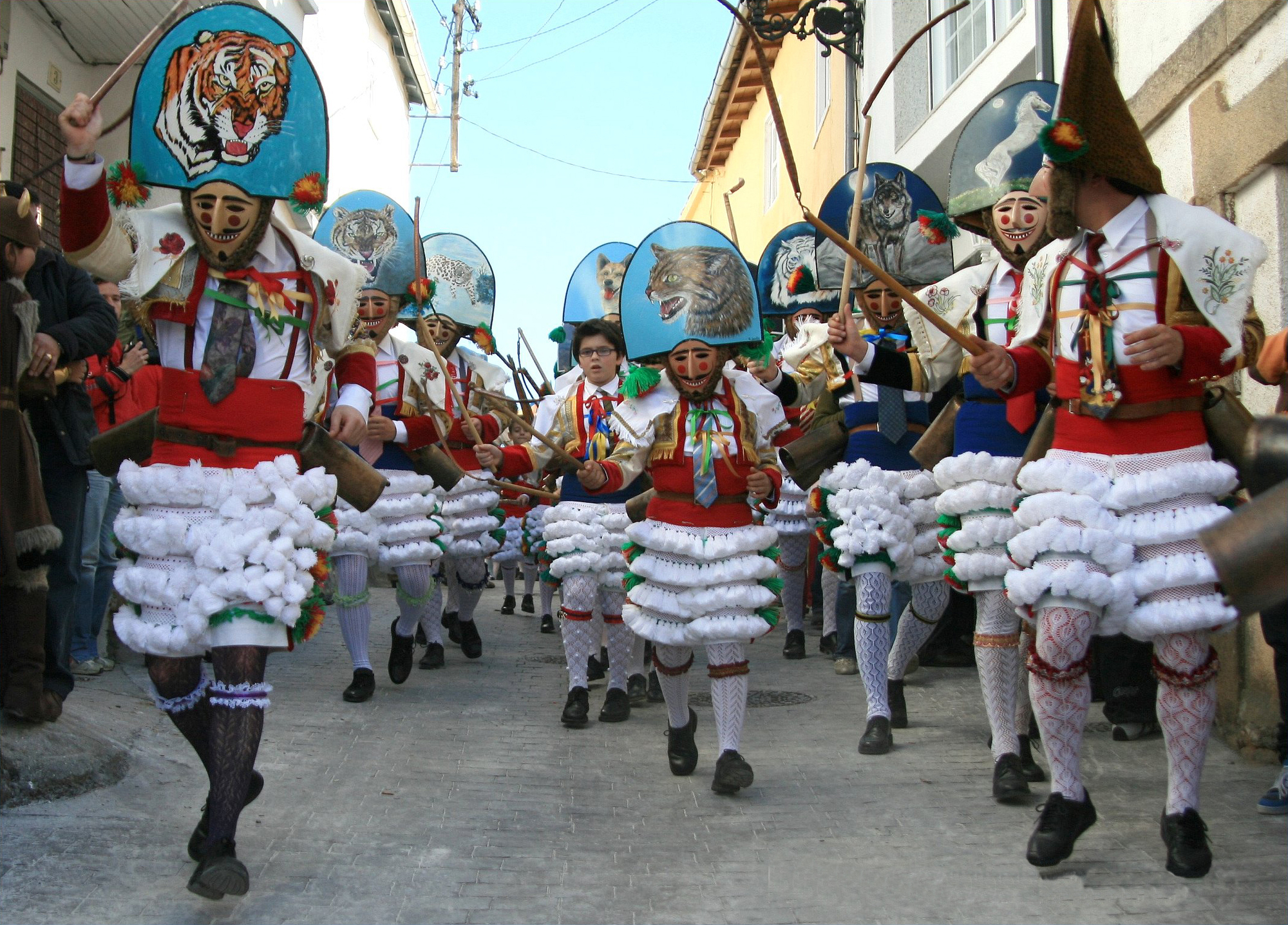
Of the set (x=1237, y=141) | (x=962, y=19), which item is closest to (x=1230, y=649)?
(x=1237, y=141)

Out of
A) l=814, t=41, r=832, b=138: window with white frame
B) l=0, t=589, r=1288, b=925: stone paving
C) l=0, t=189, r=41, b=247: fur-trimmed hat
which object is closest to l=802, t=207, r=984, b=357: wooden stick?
l=0, t=589, r=1288, b=925: stone paving

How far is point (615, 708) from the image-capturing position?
6977 millimetres

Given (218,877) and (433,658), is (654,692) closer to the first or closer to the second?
(433,658)

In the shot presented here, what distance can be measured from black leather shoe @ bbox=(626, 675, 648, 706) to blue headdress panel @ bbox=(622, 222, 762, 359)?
237 cm

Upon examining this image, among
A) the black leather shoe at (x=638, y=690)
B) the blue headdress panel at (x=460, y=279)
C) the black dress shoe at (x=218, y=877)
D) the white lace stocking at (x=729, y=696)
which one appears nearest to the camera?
the black dress shoe at (x=218, y=877)

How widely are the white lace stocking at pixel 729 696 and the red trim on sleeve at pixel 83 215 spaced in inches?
109

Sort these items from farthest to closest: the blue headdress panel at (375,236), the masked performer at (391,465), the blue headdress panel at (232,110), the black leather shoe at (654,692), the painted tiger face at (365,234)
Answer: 1. the painted tiger face at (365,234)
2. the blue headdress panel at (375,236)
3. the black leather shoe at (654,692)
4. the masked performer at (391,465)
5. the blue headdress panel at (232,110)

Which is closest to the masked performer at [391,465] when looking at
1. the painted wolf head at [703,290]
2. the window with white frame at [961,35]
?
Result: the painted wolf head at [703,290]

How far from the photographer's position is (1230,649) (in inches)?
220

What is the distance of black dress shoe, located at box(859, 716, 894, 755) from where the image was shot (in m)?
5.87

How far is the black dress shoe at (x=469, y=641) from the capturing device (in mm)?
9125

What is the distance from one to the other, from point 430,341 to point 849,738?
2815 mm

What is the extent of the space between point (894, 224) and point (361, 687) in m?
3.86

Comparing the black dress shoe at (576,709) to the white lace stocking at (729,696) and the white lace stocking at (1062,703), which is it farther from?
the white lace stocking at (1062,703)
